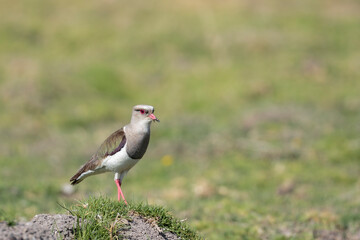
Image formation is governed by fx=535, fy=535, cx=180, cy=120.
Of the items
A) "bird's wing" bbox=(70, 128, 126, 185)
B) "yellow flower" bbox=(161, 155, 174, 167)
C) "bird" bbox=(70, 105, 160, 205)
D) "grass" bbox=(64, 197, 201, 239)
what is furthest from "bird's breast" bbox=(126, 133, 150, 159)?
"yellow flower" bbox=(161, 155, 174, 167)

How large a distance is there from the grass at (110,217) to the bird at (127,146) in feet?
1.26

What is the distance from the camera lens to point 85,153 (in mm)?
17422

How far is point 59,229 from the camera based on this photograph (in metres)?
5.96

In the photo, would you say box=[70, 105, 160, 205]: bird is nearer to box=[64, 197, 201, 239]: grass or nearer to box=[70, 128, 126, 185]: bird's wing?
box=[70, 128, 126, 185]: bird's wing

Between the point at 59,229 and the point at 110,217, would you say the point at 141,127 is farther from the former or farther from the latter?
the point at 59,229

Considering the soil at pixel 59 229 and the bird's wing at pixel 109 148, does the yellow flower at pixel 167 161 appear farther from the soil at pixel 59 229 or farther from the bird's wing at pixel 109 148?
the soil at pixel 59 229

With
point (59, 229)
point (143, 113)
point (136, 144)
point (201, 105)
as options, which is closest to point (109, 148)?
point (136, 144)

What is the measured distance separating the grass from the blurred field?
39 cm

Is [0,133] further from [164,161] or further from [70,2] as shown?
[70,2]

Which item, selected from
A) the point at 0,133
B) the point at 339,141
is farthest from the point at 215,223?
the point at 0,133

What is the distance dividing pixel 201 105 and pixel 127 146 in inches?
643

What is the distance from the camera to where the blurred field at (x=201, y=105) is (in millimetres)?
12438

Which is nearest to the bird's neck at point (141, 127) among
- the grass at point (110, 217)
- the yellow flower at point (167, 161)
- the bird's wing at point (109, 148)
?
the bird's wing at point (109, 148)

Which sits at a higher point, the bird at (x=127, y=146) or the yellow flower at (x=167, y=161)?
the yellow flower at (x=167, y=161)
